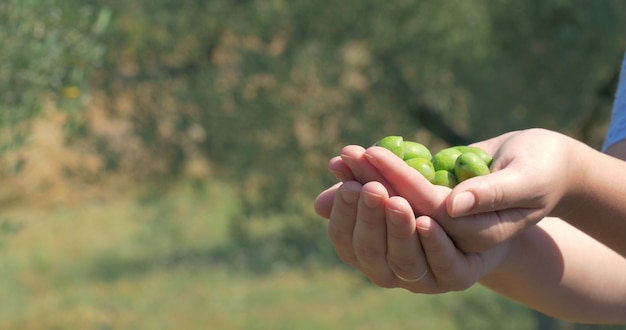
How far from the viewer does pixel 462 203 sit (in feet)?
4.84

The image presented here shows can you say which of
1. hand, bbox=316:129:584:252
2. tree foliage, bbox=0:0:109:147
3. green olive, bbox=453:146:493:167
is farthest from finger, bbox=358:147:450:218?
tree foliage, bbox=0:0:109:147

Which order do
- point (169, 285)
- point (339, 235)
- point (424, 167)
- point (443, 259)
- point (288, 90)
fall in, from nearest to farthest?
1. point (443, 259)
2. point (339, 235)
3. point (424, 167)
4. point (288, 90)
5. point (169, 285)

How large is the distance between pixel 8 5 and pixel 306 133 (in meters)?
2.38

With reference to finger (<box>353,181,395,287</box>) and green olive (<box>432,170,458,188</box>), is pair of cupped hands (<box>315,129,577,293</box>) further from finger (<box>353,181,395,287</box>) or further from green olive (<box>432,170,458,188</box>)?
green olive (<box>432,170,458,188</box>)

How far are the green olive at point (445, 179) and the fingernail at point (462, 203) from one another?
1.23 feet

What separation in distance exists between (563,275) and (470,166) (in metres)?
0.38

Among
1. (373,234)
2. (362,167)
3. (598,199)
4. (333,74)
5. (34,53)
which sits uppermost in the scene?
(34,53)

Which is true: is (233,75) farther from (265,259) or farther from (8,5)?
(265,259)

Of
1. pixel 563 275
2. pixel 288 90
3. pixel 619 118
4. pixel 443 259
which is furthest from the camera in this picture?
pixel 288 90

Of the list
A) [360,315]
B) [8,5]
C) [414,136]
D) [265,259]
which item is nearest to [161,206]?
[414,136]

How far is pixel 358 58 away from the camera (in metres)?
5.48

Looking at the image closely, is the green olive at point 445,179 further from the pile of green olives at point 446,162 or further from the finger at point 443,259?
the finger at point 443,259

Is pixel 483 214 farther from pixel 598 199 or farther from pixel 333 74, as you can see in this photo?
pixel 333 74

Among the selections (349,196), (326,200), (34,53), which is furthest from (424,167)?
(34,53)
